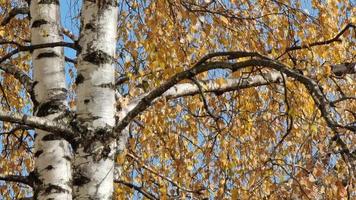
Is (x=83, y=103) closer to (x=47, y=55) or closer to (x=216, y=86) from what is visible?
(x=47, y=55)

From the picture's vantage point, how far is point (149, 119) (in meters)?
5.60

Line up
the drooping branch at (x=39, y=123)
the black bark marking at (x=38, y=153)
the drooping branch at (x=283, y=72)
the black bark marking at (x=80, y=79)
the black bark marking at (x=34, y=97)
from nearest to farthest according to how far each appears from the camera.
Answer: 1. the drooping branch at (x=283, y=72)
2. the drooping branch at (x=39, y=123)
3. the black bark marking at (x=80, y=79)
4. the black bark marking at (x=38, y=153)
5. the black bark marking at (x=34, y=97)

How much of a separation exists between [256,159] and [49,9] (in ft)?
7.78

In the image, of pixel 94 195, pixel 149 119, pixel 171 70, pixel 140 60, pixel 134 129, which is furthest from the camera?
pixel 134 129

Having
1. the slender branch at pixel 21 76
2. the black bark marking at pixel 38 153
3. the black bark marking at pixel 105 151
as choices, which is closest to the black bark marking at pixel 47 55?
the slender branch at pixel 21 76

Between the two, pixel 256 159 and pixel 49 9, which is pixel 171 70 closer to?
pixel 49 9

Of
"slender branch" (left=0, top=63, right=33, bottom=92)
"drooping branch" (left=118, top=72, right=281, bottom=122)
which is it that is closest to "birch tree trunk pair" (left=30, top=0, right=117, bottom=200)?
"slender branch" (left=0, top=63, right=33, bottom=92)

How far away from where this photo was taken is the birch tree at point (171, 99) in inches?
156

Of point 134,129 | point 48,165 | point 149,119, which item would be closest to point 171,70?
point 149,119

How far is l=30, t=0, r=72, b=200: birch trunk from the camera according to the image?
463 cm

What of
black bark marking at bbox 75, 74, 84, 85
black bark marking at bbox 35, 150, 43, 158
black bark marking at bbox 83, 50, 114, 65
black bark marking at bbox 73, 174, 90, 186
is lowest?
black bark marking at bbox 73, 174, 90, 186

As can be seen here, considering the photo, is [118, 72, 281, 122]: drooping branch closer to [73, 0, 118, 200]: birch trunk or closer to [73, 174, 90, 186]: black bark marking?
[73, 0, 118, 200]: birch trunk

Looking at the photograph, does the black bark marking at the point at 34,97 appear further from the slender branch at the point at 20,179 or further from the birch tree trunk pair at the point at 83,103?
the slender branch at the point at 20,179

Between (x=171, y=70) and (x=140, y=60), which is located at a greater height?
(x=140, y=60)
